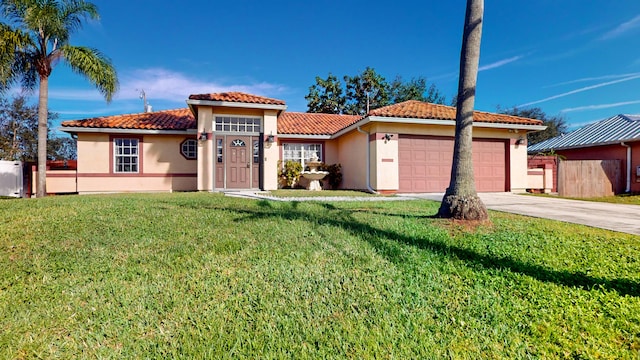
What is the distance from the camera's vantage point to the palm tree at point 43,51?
10672mm

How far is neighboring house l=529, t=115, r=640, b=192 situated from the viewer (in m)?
14.0

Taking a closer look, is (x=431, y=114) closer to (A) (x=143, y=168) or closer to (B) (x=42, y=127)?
(A) (x=143, y=168)

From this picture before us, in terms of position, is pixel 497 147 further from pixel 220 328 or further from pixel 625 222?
pixel 220 328

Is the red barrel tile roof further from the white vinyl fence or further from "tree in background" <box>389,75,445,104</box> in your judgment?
"tree in background" <box>389,75,445,104</box>

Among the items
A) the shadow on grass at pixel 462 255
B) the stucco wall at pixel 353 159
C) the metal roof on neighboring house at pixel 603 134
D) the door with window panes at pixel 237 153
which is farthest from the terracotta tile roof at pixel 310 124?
the metal roof on neighboring house at pixel 603 134

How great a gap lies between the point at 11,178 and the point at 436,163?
63.4 ft

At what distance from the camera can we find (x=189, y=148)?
14.2m

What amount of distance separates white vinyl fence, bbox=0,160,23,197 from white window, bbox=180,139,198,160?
7230 millimetres

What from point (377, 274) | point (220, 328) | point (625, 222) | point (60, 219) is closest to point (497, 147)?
point (625, 222)

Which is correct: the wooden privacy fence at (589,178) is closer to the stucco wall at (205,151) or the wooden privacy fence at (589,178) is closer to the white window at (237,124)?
the white window at (237,124)

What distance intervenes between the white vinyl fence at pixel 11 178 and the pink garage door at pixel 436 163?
17.4m

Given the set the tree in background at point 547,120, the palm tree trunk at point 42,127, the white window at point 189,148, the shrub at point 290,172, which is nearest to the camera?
the palm tree trunk at point 42,127

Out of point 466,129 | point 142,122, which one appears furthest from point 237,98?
point 466,129

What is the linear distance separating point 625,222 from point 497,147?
8.05m
